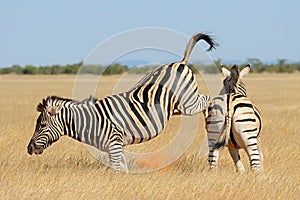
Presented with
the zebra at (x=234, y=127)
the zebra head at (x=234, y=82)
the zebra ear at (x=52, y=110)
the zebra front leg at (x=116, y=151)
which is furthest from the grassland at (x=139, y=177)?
the zebra head at (x=234, y=82)

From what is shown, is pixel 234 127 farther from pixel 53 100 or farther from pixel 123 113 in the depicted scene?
pixel 53 100

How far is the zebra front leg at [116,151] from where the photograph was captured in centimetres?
866

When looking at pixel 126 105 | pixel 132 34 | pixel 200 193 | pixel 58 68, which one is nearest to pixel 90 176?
pixel 126 105

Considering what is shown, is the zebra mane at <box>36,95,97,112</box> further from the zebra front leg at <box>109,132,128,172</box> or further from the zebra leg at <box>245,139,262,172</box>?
the zebra leg at <box>245,139,262,172</box>

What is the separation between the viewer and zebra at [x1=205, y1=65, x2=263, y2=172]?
8.59 meters

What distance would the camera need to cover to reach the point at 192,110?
9344 mm

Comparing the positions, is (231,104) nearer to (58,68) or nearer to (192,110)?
(192,110)

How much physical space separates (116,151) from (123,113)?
63 cm

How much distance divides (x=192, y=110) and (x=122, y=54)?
1.39m

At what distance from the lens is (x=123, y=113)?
901 centimetres

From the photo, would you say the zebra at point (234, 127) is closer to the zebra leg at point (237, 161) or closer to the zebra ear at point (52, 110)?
the zebra leg at point (237, 161)

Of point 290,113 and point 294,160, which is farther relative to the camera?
point 290,113

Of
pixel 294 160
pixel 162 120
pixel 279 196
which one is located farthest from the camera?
pixel 294 160

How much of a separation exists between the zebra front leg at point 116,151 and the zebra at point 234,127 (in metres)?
1.32
